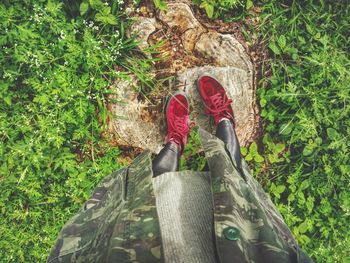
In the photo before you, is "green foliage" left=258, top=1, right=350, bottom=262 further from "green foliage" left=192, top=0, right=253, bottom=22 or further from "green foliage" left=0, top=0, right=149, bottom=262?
"green foliage" left=0, top=0, right=149, bottom=262

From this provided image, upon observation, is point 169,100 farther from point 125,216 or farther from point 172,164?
point 125,216

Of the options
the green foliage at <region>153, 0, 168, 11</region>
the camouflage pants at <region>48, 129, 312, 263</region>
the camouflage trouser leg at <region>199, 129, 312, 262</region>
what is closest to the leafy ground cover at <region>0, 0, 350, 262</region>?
the green foliage at <region>153, 0, 168, 11</region>

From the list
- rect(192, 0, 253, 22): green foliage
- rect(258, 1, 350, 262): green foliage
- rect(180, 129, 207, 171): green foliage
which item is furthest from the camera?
rect(180, 129, 207, 171): green foliage

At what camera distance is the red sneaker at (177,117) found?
297cm

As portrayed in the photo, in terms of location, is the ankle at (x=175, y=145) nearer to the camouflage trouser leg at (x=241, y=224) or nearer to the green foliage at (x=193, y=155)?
the green foliage at (x=193, y=155)

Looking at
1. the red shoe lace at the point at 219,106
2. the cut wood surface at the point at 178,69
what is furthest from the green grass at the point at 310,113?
the red shoe lace at the point at 219,106

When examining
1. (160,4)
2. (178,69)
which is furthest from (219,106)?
(160,4)

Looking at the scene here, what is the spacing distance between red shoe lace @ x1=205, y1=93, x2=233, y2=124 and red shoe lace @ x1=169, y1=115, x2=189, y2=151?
0.30 meters

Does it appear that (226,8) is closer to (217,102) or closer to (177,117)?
(217,102)

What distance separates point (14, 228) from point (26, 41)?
1750 mm

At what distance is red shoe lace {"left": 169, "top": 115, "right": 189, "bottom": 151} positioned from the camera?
9.73 ft

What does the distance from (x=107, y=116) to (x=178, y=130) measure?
687 millimetres

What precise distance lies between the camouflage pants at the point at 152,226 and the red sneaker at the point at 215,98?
0.73 metres

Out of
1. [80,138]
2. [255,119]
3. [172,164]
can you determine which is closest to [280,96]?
[255,119]
